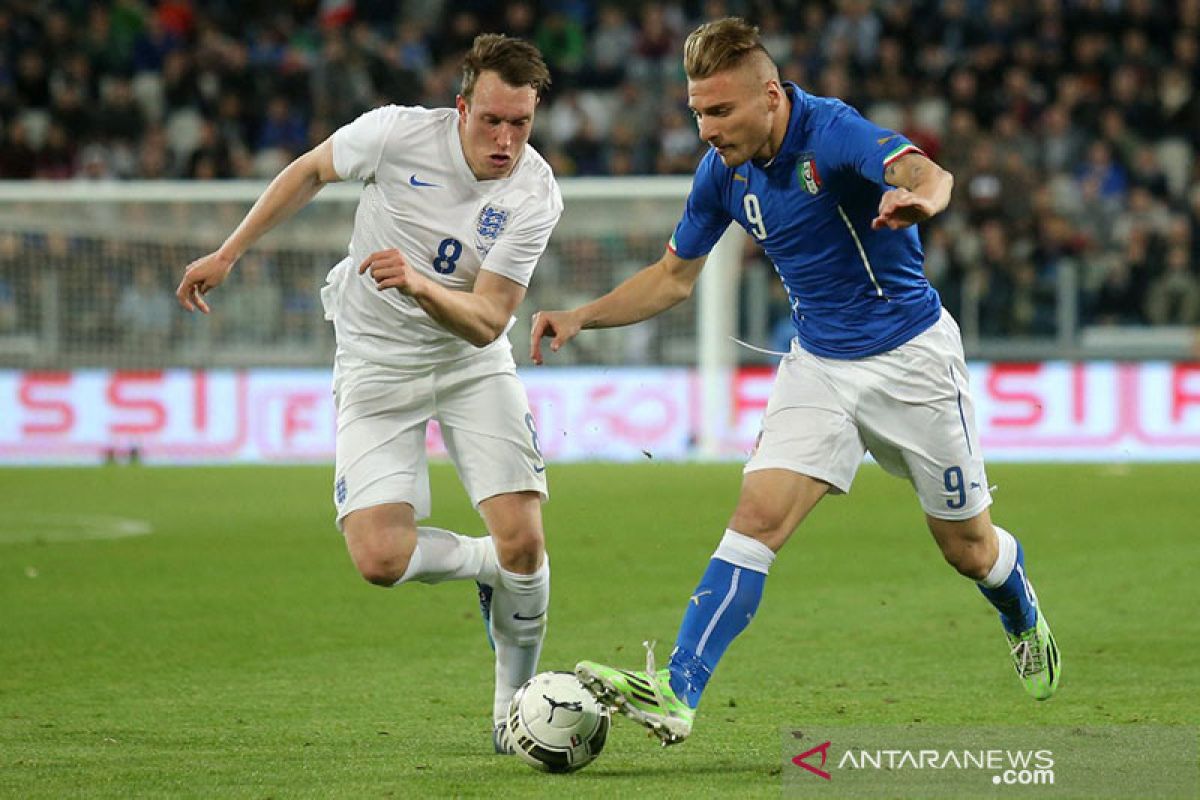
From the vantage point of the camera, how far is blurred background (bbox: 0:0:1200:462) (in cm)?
1748

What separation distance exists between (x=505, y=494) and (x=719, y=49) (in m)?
1.55

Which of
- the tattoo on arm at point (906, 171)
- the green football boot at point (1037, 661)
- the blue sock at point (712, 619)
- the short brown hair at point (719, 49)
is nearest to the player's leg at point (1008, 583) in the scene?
the green football boot at point (1037, 661)

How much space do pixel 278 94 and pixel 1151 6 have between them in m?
9.92

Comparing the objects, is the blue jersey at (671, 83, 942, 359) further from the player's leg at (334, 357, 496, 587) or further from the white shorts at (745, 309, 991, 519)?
the player's leg at (334, 357, 496, 587)

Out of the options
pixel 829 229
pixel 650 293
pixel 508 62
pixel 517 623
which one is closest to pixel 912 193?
pixel 829 229

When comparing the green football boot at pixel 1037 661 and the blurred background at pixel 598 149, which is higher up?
the blurred background at pixel 598 149

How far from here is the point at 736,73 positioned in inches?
215

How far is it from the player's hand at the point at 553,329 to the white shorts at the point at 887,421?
26.1 inches

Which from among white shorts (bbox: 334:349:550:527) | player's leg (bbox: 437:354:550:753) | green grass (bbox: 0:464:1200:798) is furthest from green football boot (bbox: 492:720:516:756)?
white shorts (bbox: 334:349:550:527)

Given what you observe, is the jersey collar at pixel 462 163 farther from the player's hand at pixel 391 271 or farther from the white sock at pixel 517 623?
the white sock at pixel 517 623

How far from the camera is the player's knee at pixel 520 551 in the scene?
5.95 metres

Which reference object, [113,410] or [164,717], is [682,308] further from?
[164,717]

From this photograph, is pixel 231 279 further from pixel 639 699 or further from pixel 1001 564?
pixel 639 699

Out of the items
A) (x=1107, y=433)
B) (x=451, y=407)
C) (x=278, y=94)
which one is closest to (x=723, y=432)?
(x=1107, y=433)
